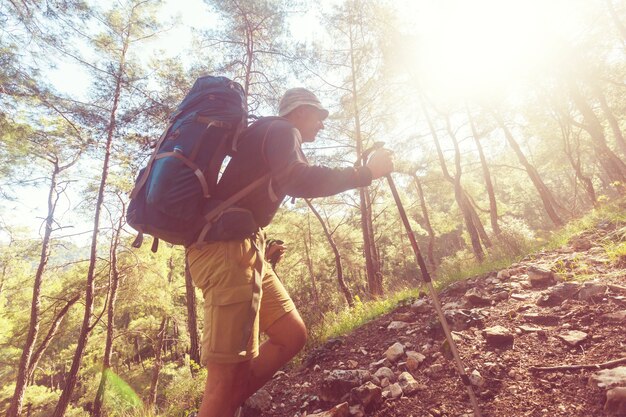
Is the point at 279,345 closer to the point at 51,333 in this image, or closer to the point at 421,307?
the point at 421,307

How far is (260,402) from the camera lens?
3.18 metres

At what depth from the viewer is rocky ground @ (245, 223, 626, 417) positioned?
2.00 m

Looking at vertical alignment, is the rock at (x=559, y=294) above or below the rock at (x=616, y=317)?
above

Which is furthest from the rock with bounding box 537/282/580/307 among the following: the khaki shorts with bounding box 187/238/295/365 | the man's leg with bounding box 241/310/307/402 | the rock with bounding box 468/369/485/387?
the khaki shorts with bounding box 187/238/295/365

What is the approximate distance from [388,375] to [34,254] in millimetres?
15628

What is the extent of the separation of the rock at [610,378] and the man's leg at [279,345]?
6.24 feet

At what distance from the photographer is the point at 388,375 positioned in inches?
115

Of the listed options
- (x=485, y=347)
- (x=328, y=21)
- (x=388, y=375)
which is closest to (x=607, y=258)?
(x=485, y=347)

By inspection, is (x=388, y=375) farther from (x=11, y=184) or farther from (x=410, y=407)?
(x=11, y=184)

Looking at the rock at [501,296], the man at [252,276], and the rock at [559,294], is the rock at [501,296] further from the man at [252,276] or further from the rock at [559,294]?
the man at [252,276]

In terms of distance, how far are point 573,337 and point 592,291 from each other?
90cm

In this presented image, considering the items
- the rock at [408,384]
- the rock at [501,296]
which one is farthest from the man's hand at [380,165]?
the rock at [501,296]

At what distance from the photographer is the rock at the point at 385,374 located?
2875mm

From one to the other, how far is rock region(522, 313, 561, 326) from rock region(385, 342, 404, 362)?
135 centimetres
